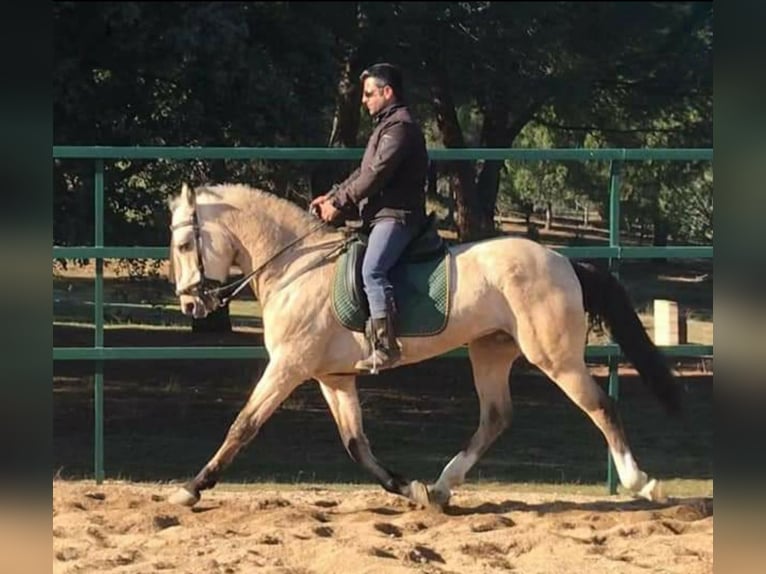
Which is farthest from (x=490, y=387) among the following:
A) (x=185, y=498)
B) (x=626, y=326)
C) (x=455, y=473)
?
(x=185, y=498)

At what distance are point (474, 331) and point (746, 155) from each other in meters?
5.39

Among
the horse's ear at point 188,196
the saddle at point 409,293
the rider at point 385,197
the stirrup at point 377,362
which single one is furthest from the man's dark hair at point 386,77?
the stirrup at point 377,362

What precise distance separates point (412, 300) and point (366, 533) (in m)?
1.21

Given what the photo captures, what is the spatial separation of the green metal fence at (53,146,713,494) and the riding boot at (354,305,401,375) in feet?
3.89

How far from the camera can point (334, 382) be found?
7012mm

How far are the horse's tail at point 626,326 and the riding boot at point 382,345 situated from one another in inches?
44.6

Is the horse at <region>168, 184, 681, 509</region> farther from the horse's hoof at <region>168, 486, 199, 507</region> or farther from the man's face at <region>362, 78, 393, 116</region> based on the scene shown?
the man's face at <region>362, 78, 393, 116</region>

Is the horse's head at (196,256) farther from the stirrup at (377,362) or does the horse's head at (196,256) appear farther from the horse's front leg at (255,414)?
the stirrup at (377,362)

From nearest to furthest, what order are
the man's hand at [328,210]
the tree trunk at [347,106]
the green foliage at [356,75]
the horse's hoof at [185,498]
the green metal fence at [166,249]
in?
the man's hand at [328,210], the horse's hoof at [185,498], the green metal fence at [166,249], the green foliage at [356,75], the tree trunk at [347,106]

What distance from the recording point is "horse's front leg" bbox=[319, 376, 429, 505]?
6746 mm

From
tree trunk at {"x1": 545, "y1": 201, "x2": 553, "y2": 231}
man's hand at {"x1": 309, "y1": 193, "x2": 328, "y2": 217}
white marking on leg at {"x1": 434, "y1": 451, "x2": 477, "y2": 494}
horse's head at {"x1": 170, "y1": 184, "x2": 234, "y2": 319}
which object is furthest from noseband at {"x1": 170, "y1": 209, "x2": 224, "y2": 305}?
tree trunk at {"x1": 545, "y1": 201, "x2": 553, "y2": 231}

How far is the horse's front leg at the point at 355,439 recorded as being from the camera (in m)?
6.75

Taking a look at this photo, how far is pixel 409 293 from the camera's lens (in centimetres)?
655

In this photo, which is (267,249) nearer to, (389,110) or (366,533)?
(389,110)
